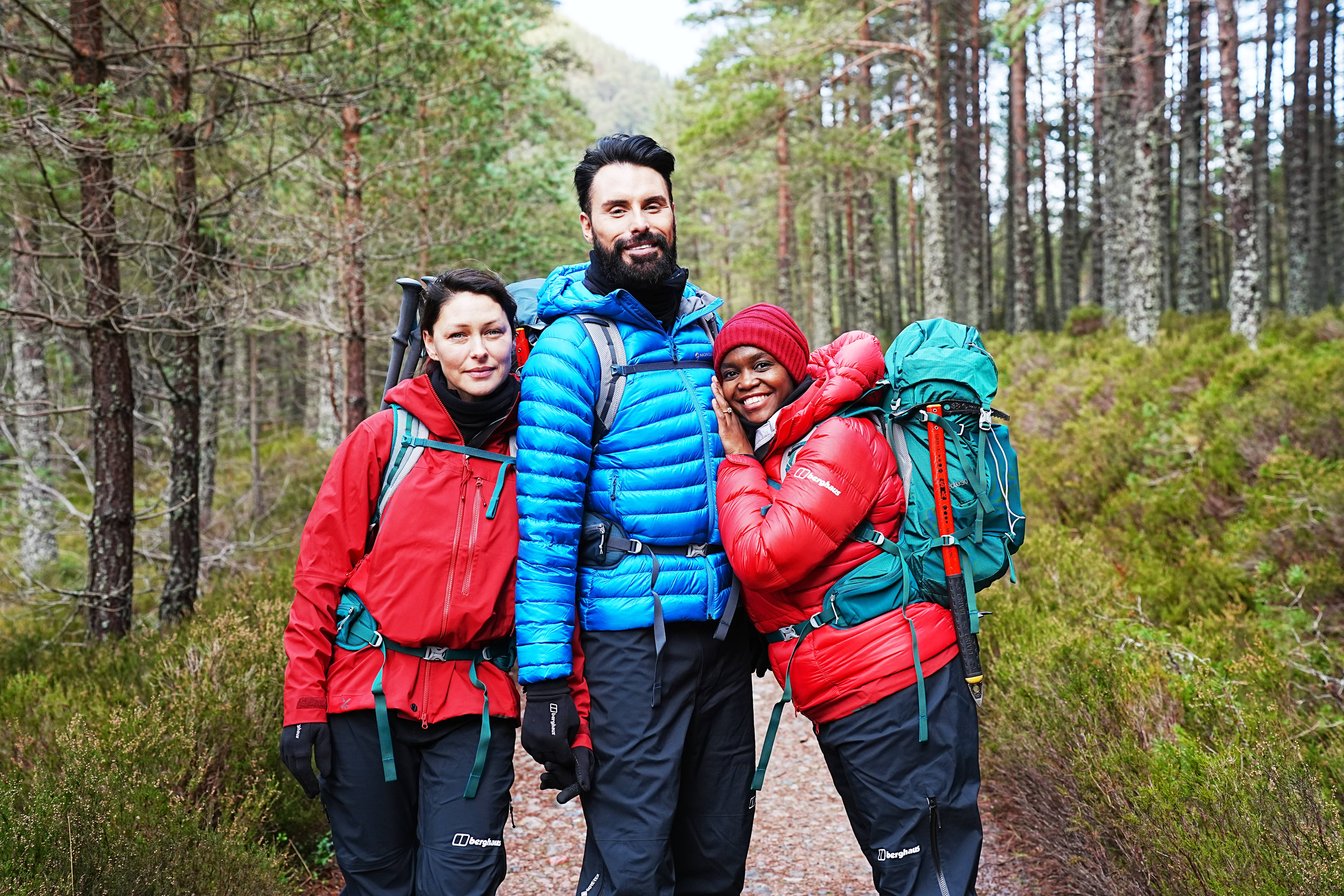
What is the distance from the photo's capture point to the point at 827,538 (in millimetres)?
2293

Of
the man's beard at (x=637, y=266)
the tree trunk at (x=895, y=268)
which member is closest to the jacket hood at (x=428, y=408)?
the man's beard at (x=637, y=266)

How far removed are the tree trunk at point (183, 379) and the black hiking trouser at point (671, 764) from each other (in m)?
5.12

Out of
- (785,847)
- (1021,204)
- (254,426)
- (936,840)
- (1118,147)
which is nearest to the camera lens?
(936,840)

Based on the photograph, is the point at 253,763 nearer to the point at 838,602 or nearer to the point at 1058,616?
the point at 838,602

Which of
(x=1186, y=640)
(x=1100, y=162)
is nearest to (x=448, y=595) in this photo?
(x=1186, y=640)

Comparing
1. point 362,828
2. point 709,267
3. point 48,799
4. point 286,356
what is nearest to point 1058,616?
point 362,828

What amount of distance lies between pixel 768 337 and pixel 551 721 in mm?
1234

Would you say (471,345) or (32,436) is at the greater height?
(471,345)

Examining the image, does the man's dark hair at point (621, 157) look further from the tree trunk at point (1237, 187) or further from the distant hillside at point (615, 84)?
the distant hillside at point (615, 84)

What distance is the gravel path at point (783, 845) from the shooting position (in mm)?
3939

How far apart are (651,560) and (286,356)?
21.0m

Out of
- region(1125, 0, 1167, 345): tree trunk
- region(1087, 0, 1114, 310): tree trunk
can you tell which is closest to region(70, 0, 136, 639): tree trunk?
region(1125, 0, 1167, 345): tree trunk

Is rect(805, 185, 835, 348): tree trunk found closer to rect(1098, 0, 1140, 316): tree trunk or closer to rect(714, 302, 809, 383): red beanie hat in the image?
rect(1098, 0, 1140, 316): tree trunk

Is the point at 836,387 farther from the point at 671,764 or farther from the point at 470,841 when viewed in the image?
the point at 470,841
